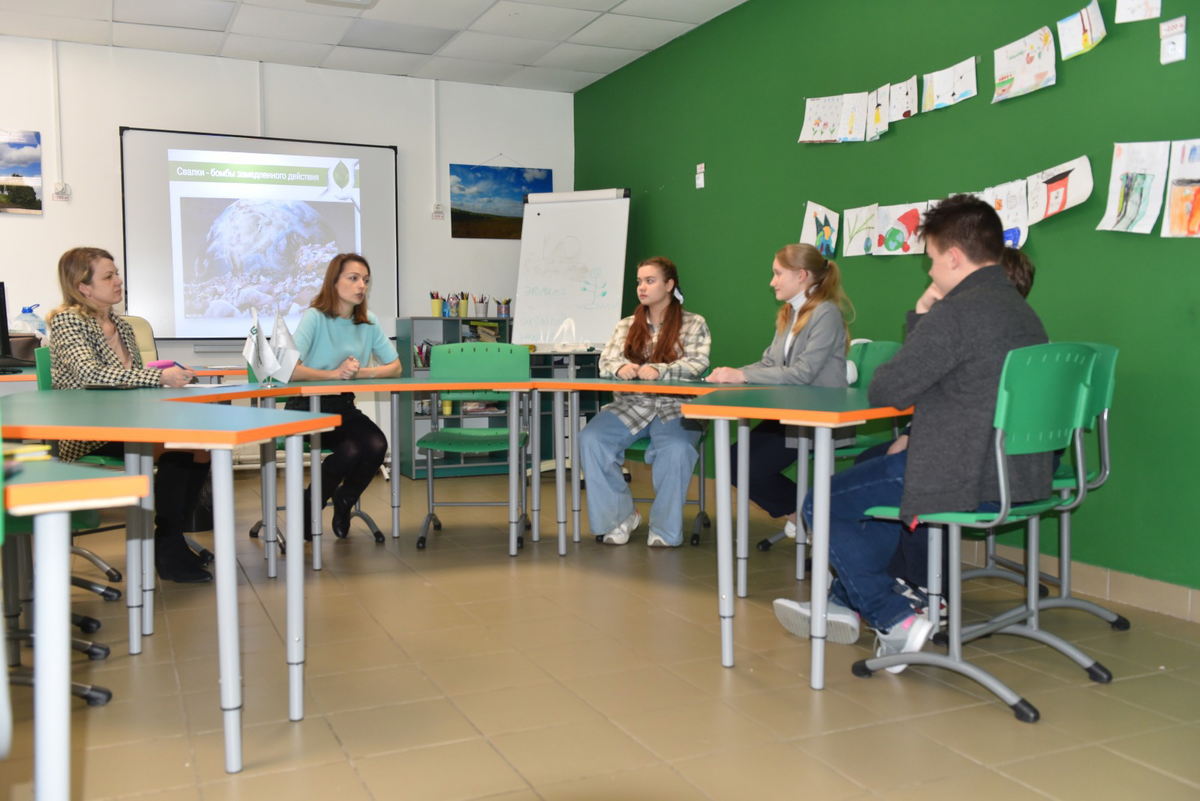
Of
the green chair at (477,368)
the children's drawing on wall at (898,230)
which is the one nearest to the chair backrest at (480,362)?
the green chair at (477,368)

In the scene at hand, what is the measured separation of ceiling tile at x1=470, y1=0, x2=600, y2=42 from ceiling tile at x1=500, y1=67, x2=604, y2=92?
2.39 ft

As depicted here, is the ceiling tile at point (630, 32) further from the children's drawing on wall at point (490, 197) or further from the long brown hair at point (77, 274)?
the long brown hair at point (77, 274)

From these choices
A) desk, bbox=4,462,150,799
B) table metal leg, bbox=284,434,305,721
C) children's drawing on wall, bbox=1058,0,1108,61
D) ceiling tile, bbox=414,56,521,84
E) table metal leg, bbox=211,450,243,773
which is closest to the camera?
desk, bbox=4,462,150,799

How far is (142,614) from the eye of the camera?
9.38 ft

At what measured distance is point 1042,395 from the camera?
2.17 m

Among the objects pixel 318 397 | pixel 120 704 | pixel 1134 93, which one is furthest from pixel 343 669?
pixel 1134 93

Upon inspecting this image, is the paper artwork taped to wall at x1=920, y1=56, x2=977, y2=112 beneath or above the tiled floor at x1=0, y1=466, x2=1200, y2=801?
above

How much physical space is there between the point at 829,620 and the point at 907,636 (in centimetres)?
25

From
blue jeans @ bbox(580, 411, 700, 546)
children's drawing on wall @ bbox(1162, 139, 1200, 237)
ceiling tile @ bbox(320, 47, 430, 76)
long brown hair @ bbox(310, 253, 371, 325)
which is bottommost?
blue jeans @ bbox(580, 411, 700, 546)

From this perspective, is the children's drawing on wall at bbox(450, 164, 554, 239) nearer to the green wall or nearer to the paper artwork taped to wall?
the green wall

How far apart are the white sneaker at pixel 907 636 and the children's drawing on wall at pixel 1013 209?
1.67 m

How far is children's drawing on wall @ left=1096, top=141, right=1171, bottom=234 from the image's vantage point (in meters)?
3.01

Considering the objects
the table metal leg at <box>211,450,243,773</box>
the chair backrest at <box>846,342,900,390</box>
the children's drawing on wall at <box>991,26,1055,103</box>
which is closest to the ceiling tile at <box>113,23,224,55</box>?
the chair backrest at <box>846,342,900,390</box>

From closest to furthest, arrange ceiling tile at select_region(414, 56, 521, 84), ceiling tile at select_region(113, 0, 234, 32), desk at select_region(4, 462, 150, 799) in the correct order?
1. desk at select_region(4, 462, 150, 799)
2. ceiling tile at select_region(113, 0, 234, 32)
3. ceiling tile at select_region(414, 56, 521, 84)
